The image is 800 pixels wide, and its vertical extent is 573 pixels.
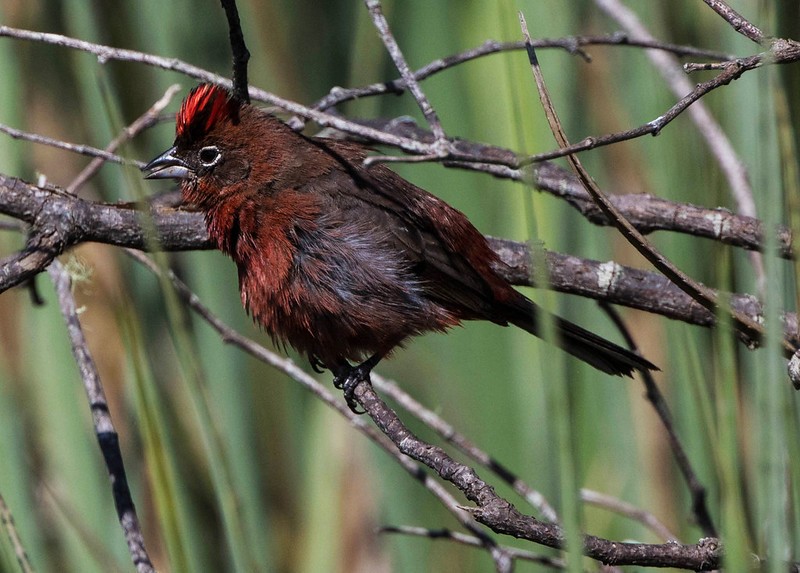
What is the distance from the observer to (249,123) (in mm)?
3180

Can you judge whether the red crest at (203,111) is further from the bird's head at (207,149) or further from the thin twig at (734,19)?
the thin twig at (734,19)

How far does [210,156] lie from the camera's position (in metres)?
3.12

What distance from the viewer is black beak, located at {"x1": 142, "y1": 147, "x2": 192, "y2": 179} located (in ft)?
10.0

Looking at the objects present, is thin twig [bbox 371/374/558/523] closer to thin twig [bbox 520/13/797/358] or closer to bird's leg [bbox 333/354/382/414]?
bird's leg [bbox 333/354/382/414]

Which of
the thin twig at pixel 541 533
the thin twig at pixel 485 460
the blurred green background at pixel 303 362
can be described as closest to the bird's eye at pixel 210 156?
the blurred green background at pixel 303 362

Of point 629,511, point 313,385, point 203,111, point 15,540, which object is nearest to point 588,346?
point 629,511

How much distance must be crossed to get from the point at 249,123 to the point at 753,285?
1692mm

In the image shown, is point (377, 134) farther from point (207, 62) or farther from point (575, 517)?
point (207, 62)

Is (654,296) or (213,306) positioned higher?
(213,306)

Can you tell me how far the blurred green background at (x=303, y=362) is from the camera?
9.85ft

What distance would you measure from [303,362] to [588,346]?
135 centimetres

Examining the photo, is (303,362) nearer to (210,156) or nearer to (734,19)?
(210,156)

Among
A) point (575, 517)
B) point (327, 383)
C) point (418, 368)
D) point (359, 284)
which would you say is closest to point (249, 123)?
point (359, 284)

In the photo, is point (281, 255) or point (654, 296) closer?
point (654, 296)
